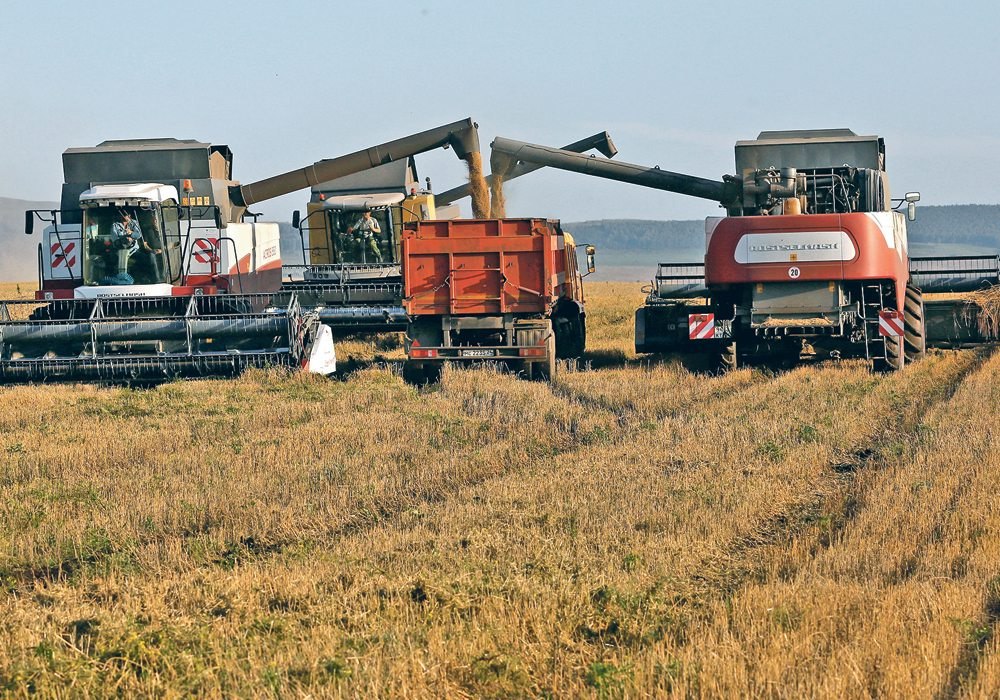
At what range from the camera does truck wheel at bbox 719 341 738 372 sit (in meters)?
18.5

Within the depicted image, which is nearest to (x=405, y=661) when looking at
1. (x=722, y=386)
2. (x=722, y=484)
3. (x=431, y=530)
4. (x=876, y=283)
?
(x=431, y=530)

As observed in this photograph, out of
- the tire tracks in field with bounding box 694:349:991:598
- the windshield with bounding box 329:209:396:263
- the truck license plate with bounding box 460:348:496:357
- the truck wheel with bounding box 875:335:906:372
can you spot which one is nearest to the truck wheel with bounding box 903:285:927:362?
the truck wheel with bounding box 875:335:906:372

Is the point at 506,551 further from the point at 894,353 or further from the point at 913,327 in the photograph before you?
the point at 913,327

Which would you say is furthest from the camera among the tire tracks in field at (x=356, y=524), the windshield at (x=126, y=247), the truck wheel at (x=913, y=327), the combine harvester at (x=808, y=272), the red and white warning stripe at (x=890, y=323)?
the windshield at (x=126, y=247)

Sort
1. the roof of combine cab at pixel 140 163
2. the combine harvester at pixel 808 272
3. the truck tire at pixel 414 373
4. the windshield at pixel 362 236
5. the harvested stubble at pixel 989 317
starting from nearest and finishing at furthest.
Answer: the combine harvester at pixel 808 272 < the truck tire at pixel 414 373 < the harvested stubble at pixel 989 317 < the roof of combine cab at pixel 140 163 < the windshield at pixel 362 236

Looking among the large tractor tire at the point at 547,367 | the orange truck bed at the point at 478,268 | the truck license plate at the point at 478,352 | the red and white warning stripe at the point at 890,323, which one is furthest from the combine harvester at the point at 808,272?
the truck license plate at the point at 478,352

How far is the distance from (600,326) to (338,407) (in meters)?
15.2

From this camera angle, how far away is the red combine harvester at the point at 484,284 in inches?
715

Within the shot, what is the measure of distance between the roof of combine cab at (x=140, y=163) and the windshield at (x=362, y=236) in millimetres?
3643

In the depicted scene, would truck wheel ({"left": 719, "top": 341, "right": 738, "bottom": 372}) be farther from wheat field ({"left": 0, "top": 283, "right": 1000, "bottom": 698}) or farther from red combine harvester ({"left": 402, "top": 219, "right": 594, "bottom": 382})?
wheat field ({"left": 0, "top": 283, "right": 1000, "bottom": 698})

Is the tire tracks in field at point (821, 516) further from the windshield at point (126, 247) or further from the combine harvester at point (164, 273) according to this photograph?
the windshield at point (126, 247)

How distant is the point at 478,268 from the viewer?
18203 millimetres

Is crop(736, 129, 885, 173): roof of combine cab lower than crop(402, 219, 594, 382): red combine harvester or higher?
higher

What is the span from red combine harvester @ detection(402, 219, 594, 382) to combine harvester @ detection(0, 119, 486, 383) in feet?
5.25
